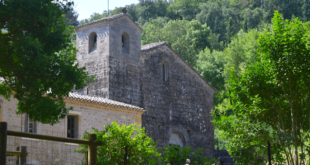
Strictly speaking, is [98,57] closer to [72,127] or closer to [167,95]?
[167,95]

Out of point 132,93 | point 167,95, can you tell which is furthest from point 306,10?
point 132,93

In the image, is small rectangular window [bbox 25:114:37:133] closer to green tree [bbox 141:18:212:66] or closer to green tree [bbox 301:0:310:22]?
green tree [bbox 141:18:212:66]

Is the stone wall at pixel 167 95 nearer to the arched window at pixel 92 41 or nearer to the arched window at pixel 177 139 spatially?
the arched window at pixel 177 139

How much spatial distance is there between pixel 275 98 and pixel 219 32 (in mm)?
55007

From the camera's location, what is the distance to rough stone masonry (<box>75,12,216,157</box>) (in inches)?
848

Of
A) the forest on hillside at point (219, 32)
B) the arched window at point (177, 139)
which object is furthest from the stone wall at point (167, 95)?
the forest on hillside at point (219, 32)

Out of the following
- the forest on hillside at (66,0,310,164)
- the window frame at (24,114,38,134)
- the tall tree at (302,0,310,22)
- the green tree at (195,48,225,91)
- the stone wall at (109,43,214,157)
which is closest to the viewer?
the window frame at (24,114,38,134)

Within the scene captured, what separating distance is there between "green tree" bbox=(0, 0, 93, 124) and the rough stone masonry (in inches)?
399

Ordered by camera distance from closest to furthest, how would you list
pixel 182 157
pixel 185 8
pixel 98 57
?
1. pixel 182 157
2. pixel 98 57
3. pixel 185 8

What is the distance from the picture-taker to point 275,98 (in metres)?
11.3

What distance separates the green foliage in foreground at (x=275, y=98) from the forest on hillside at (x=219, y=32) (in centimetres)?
13

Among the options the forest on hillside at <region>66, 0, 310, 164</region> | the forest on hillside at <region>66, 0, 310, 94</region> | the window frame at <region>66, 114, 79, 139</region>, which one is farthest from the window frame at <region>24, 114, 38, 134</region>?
the forest on hillside at <region>66, 0, 310, 94</region>

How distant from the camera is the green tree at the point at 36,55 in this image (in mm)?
9914

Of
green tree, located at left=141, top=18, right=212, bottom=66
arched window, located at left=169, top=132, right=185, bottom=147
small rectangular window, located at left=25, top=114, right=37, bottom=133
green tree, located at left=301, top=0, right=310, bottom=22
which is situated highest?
green tree, located at left=301, top=0, right=310, bottom=22
